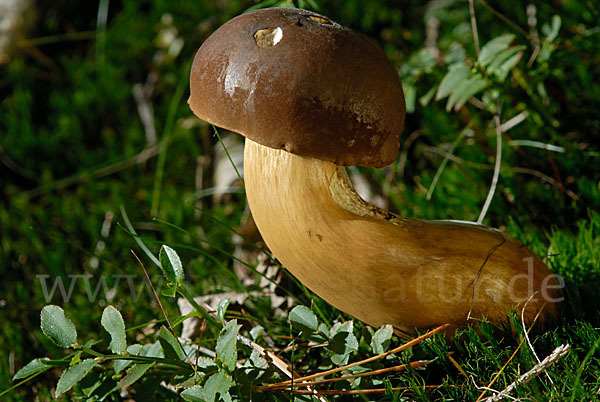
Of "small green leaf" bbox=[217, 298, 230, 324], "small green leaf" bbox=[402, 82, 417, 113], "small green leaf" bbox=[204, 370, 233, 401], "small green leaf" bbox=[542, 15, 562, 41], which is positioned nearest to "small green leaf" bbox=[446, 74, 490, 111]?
"small green leaf" bbox=[402, 82, 417, 113]

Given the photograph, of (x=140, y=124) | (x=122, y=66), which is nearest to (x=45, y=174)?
(x=140, y=124)

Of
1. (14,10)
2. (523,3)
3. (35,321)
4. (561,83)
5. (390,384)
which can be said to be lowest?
(35,321)

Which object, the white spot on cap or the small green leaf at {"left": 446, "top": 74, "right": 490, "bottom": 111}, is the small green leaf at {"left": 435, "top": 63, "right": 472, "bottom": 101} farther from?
the white spot on cap

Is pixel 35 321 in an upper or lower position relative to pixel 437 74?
lower

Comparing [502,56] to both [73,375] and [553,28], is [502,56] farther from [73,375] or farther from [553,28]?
[73,375]

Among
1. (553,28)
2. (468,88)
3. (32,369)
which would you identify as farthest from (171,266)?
(553,28)

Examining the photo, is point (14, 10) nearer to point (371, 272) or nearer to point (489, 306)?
point (371, 272)

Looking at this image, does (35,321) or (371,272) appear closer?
(371,272)

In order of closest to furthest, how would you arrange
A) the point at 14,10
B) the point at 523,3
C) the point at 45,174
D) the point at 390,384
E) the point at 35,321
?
the point at 390,384 → the point at 35,321 → the point at 45,174 → the point at 523,3 → the point at 14,10
